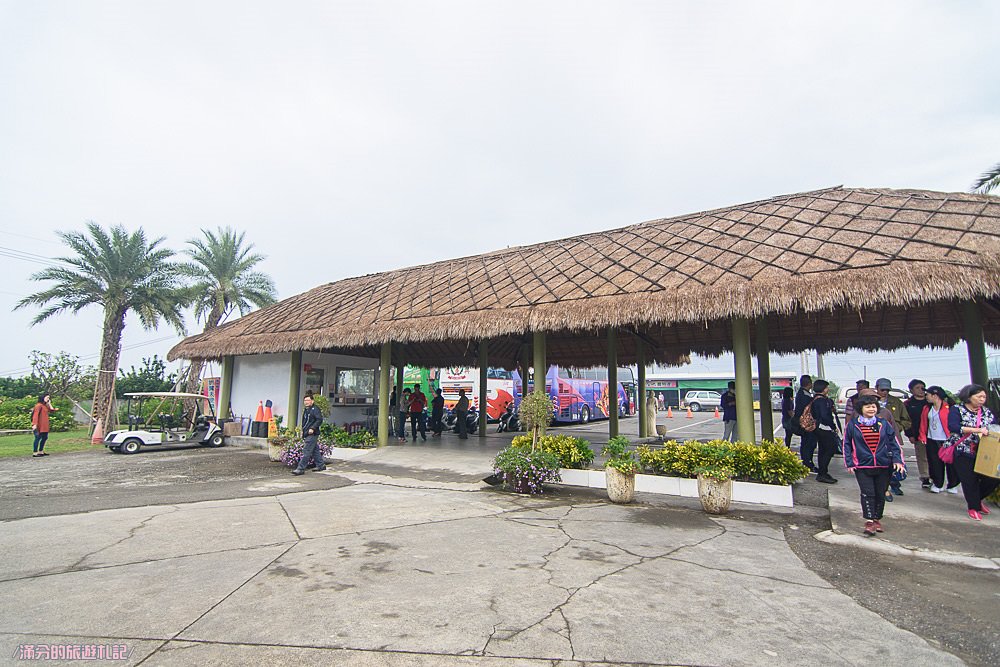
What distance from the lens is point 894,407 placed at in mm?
9344

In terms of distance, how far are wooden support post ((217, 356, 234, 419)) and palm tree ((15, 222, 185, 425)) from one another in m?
7.59

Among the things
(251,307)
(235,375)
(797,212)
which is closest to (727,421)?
(797,212)

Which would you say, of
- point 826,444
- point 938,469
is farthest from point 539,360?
point 938,469

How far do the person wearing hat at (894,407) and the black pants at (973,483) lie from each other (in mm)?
1376

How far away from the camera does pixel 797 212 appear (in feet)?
33.5

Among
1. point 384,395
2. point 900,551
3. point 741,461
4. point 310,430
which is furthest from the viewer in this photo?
point 384,395

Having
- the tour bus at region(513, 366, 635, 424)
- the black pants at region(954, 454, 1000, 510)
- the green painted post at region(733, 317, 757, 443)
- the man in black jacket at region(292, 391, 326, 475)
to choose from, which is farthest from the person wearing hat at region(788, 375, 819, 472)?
the tour bus at region(513, 366, 635, 424)

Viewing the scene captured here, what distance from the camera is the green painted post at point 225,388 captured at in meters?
16.8

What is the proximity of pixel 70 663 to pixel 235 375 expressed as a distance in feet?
51.5

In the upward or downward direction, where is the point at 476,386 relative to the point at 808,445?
upward

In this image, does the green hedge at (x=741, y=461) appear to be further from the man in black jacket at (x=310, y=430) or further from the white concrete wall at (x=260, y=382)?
the white concrete wall at (x=260, y=382)

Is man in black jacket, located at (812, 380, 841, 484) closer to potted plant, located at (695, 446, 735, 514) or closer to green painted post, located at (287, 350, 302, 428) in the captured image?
potted plant, located at (695, 446, 735, 514)

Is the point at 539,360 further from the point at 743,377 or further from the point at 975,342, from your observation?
the point at 975,342

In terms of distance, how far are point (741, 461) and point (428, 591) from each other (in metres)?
5.94
